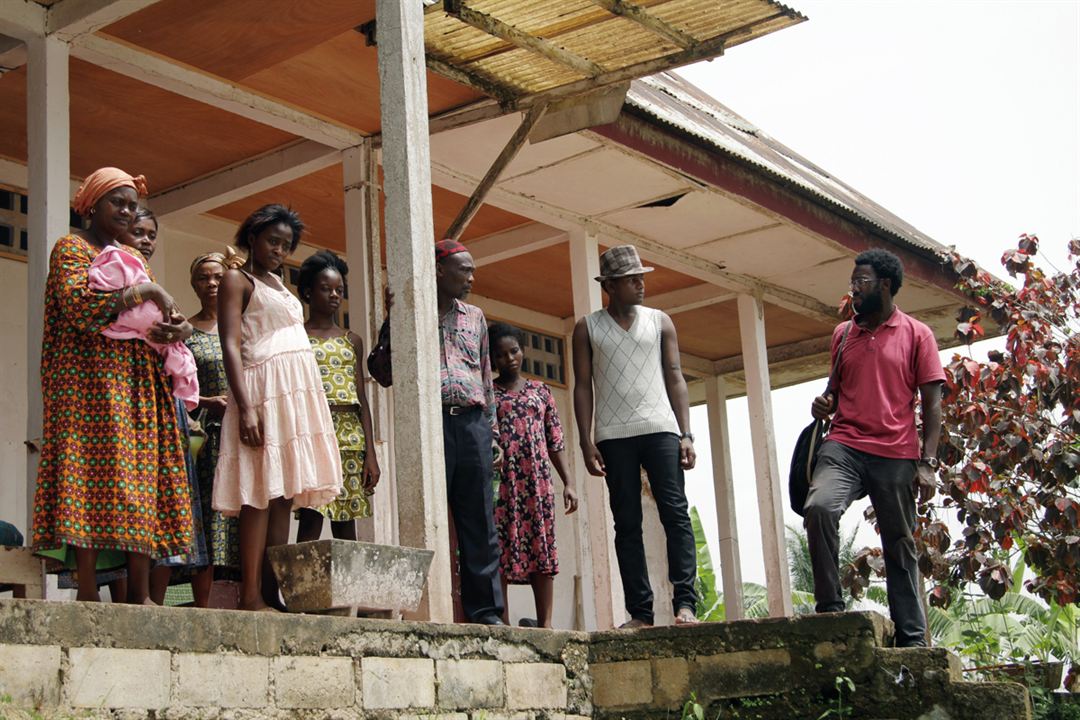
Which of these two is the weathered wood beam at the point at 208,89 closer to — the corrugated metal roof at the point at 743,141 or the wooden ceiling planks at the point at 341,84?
the wooden ceiling planks at the point at 341,84

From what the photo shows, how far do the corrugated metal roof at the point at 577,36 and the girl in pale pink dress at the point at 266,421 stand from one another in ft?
6.63

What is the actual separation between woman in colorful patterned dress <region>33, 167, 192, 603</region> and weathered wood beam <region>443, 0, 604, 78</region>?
8.09 ft

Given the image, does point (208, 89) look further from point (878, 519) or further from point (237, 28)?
point (878, 519)

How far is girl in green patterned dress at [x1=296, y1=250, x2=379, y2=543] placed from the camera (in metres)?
5.62

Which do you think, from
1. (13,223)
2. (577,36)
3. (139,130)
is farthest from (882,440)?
(13,223)

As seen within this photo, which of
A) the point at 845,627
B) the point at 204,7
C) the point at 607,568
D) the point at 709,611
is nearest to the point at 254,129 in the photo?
the point at 204,7

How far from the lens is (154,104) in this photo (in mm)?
7598

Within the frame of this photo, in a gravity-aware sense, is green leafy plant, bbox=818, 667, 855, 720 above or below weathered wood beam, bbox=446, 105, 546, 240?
below

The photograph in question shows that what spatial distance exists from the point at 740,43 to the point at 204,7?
8.90ft

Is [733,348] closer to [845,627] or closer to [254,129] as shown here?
[254,129]

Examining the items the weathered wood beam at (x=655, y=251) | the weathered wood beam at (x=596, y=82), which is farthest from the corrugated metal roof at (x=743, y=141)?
the weathered wood beam at (x=655, y=251)

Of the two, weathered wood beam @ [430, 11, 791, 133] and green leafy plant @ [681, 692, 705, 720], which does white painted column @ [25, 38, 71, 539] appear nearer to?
weathered wood beam @ [430, 11, 791, 133]

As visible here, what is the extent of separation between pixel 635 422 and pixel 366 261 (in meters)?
2.65

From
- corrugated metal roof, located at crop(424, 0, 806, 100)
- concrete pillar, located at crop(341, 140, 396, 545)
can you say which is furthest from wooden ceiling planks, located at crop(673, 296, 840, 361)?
corrugated metal roof, located at crop(424, 0, 806, 100)
